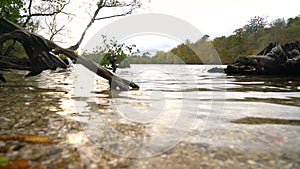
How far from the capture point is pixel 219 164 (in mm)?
1660

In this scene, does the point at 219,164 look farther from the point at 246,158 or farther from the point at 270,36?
the point at 270,36

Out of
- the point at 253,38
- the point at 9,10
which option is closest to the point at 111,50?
the point at 9,10

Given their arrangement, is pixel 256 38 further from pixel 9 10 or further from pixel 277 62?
pixel 9 10

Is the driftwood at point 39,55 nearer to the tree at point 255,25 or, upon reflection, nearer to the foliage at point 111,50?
the foliage at point 111,50

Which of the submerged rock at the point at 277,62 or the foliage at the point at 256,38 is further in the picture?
the foliage at the point at 256,38

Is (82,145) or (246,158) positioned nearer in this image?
(246,158)

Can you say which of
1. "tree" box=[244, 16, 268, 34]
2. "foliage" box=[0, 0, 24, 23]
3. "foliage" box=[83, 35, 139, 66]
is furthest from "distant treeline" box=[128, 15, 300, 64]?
"foliage" box=[0, 0, 24, 23]

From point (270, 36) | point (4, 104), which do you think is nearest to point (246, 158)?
point (4, 104)

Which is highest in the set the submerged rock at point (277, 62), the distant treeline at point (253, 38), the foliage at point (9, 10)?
the distant treeline at point (253, 38)

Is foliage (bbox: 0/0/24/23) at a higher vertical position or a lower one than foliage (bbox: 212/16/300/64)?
lower

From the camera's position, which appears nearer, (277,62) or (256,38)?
(277,62)

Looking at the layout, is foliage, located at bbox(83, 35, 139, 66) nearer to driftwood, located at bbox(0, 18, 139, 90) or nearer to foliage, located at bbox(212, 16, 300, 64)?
driftwood, located at bbox(0, 18, 139, 90)

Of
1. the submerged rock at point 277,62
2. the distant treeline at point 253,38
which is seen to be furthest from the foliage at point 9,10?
the distant treeline at point 253,38

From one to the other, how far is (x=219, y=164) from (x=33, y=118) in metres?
2.44
